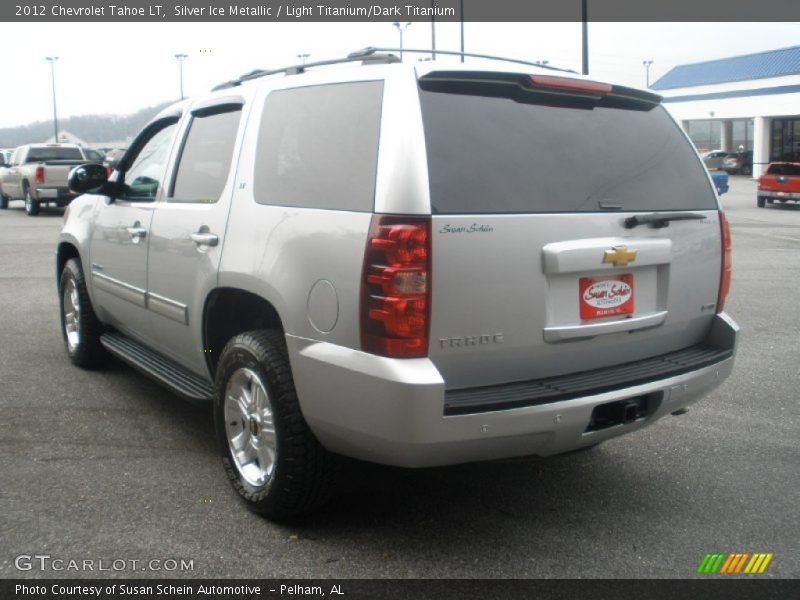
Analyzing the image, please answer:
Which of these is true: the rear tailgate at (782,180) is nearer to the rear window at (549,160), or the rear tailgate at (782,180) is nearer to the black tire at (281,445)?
the rear window at (549,160)

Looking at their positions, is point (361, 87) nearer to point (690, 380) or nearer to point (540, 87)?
point (540, 87)

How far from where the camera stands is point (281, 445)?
359 cm

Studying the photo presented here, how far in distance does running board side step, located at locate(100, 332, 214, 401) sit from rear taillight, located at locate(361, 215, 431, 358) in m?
1.48

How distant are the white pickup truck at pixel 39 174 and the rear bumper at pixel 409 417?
66.3 feet

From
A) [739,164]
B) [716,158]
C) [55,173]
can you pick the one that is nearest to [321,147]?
[55,173]

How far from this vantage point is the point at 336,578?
3361 millimetres

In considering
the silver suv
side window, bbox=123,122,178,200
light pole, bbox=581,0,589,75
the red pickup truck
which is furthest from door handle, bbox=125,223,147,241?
the red pickup truck

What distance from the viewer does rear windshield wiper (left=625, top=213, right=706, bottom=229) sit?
3.68m

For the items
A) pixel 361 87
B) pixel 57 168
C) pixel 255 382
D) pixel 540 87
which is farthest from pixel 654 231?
pixel 57 168

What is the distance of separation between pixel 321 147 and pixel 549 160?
955 mm

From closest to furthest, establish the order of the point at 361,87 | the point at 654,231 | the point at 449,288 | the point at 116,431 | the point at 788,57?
the point at 449,288
the point at 361,87
the point at 654,231
the point at 116,431
the point at 788,57

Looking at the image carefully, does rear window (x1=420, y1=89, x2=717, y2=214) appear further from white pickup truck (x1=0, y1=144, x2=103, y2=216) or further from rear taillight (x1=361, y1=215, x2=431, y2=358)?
white pickup truck (x1=0, y1=144, x2=103, y2=216)

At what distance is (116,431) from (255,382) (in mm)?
1610
